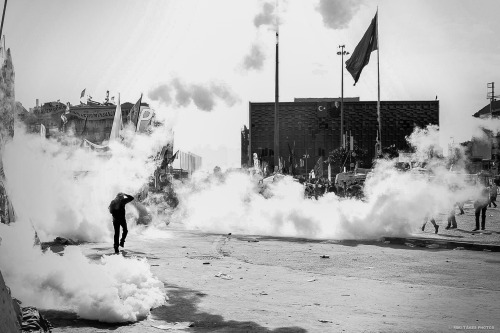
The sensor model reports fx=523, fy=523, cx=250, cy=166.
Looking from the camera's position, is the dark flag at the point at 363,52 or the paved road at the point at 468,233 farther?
the dark flag at the point at 363,52

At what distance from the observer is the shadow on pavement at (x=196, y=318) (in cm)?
549

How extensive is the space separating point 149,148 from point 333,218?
317 inches

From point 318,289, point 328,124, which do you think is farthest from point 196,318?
point 328,124

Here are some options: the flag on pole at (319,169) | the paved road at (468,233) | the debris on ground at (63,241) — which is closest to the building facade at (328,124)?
the flag on pole at (319,169)

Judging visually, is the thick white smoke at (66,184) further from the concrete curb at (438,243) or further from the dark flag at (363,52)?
the dark flag at (363,52)

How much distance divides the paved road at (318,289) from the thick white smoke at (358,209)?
2133mm

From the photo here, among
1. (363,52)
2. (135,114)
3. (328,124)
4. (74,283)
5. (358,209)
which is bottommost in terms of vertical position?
(74,283)

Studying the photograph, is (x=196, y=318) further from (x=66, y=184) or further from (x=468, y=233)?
(x=468, y=233)

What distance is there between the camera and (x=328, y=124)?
142m

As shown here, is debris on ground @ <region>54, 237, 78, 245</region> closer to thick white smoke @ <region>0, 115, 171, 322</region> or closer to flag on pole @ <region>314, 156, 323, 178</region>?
thick white smoke @ <region>0, 115, 171, 322</region>

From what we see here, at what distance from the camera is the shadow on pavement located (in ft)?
18.0

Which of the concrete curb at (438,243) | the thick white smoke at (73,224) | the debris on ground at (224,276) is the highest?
the thick white smoke at (73,224)

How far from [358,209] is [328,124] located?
128 m

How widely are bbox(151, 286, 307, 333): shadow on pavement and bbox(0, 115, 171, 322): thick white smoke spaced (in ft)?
0.60
